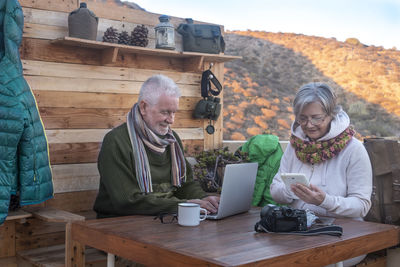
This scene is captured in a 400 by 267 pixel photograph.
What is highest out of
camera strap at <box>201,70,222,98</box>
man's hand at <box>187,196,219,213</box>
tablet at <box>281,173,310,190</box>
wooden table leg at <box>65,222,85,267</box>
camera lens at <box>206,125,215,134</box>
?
camera strap at <box>201,70,222,98</box>

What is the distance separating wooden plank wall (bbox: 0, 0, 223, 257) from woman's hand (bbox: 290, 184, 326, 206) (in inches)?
65.6

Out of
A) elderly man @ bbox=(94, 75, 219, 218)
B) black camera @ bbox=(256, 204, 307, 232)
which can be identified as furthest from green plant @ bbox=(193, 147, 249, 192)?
black camera @ bbox=(256, 204, 307, 232)

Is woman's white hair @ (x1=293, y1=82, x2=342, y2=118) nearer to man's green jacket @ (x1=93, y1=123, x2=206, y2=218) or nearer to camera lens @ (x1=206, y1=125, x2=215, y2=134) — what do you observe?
man's green jacket @ (x1=93, y1=123, x2=206, y2=218)

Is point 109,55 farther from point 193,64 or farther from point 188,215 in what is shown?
point 188,215

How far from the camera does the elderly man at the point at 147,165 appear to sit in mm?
2566

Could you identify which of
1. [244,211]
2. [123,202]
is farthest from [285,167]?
[123,202]

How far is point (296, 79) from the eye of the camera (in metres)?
15.5

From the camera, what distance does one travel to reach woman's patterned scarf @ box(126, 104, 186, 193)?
2.75 metres

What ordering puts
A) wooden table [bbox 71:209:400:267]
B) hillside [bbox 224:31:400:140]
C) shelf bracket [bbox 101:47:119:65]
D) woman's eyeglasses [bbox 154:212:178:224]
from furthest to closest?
hillside [bbox 224:31:400:140]
shelf bracket [bbox 101:47:119:65]
woman's eyeglasses [bbox 154:212:178:224]
wooden table [bbox 71:209:400:267]

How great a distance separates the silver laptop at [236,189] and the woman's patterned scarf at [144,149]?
555 millimetres

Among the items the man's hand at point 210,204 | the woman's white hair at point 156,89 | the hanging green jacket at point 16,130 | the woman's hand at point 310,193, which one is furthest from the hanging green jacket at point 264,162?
the hanging green jacket at point 16,130

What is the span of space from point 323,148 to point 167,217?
3.02 feet

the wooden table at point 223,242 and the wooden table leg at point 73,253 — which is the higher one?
the wooden table at point 223,242

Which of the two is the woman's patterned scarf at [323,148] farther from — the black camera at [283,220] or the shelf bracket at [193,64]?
the shelf bracket at [193,64]
